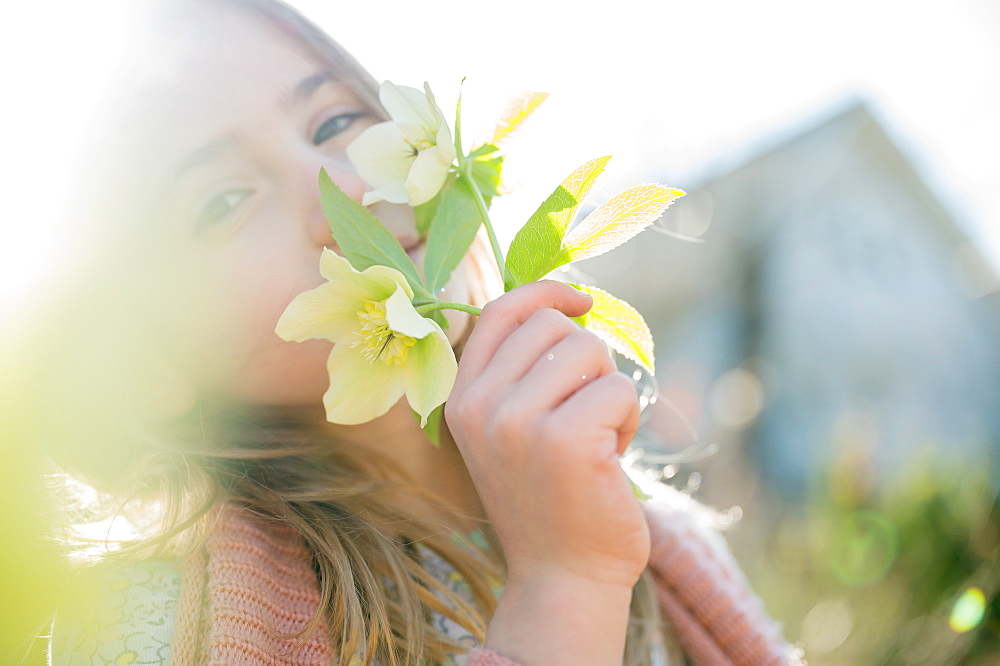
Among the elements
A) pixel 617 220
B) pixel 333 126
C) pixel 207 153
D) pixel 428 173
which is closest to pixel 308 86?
pixel 333 126

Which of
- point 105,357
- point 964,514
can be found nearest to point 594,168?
point 105,357

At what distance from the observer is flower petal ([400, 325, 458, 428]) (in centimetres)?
73

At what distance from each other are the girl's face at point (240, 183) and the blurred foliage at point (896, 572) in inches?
137

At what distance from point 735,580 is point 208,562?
1.09 m

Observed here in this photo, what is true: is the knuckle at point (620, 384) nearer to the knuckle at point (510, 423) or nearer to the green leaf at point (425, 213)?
the knuckle at point (510, 423)

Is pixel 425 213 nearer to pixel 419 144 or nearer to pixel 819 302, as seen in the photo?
pixel 419 144

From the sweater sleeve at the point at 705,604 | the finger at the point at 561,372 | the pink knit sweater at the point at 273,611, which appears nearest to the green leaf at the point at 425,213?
the finger at the point at 561,372

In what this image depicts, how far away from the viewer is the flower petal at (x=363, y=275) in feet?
2.27

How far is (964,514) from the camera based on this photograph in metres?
4.67

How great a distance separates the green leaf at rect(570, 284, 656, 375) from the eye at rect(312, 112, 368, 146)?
0.52 metres

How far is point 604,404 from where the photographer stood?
Answer: 2.44ft

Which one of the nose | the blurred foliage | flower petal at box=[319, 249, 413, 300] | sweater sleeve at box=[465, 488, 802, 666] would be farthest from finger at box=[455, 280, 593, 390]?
the blurred foliage

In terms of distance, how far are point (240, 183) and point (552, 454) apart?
0.65 m

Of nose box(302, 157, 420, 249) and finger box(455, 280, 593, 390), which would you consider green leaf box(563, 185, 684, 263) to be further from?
nose box(302, 157, 420, 249)
